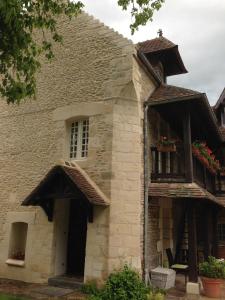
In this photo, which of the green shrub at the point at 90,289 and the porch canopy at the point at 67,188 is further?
the porch canopy at the point at 67,188

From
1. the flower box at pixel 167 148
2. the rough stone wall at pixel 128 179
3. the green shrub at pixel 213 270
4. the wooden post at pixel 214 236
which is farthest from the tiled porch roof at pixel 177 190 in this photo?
the wooden post at pixel 214 236

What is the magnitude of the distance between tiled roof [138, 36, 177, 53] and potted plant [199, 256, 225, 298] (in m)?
8.59

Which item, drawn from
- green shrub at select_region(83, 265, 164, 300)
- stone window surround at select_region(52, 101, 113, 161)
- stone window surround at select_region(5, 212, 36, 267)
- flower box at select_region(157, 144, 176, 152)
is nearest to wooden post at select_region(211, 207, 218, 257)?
flower box at select_region(157, 144, 176, 152)

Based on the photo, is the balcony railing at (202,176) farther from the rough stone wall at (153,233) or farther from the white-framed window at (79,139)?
the white-framed window at (79,139)

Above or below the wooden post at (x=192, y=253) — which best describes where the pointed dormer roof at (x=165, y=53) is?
above

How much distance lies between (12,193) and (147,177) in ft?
15.0

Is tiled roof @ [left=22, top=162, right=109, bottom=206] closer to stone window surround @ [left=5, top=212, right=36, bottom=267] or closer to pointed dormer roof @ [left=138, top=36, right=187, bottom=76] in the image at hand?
stone window surround @ [left=5, top=212, right=36, bottom=267]

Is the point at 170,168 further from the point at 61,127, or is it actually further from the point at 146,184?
the point at 61,127

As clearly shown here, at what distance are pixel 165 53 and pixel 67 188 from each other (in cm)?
790

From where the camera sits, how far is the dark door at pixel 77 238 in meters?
9.41

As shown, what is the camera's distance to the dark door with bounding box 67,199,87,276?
941cm

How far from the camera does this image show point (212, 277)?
26.8 ft

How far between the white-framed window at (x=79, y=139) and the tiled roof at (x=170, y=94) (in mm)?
2215

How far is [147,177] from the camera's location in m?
9.02
